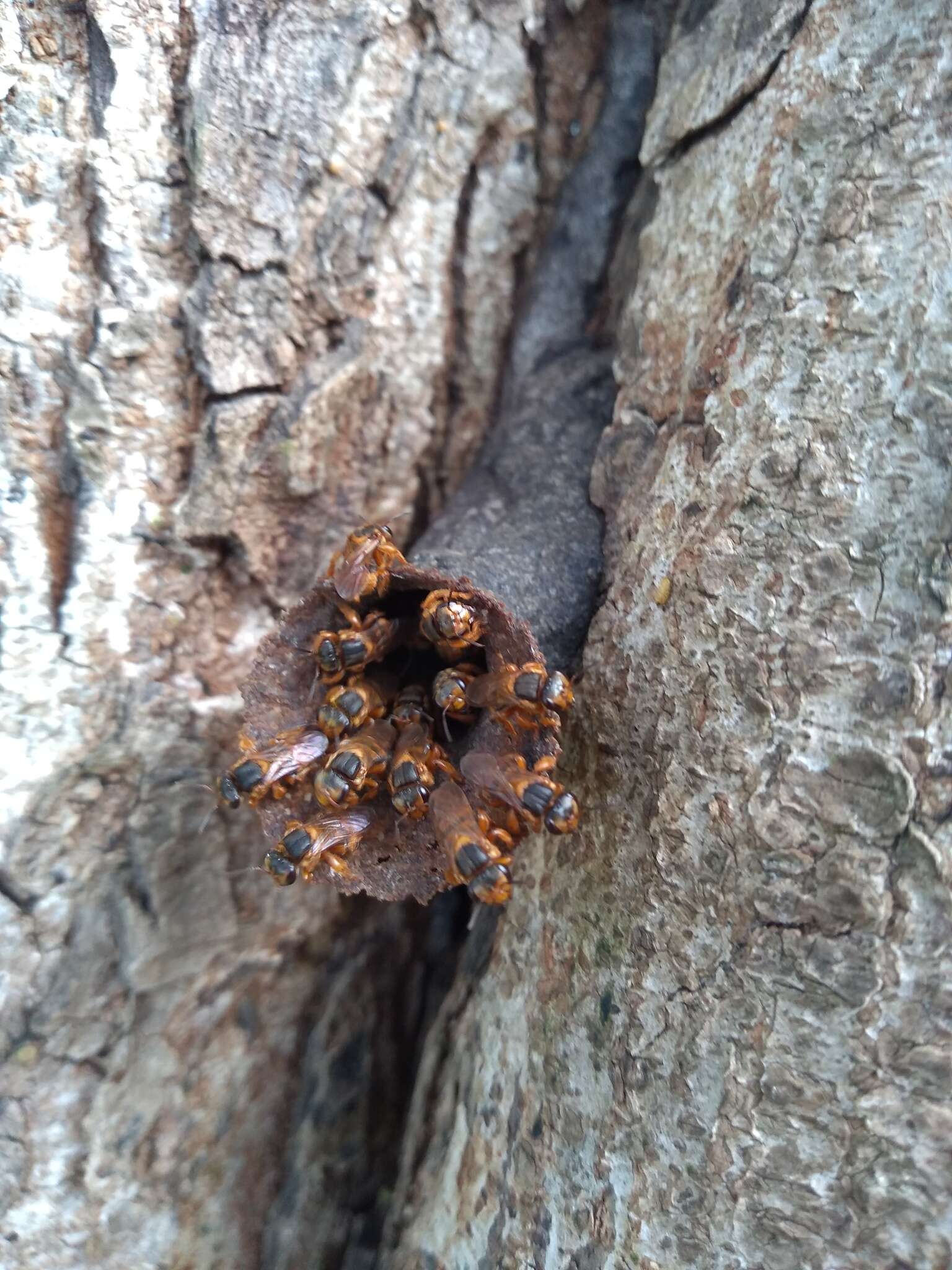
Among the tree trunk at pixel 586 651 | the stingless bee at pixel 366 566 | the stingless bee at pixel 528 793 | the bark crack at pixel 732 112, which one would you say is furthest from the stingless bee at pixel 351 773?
the bark crack at pixel 732 112

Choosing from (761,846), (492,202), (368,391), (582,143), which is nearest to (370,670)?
(368,391)

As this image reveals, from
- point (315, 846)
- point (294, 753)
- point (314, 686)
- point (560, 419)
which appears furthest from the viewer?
point (560, 419)

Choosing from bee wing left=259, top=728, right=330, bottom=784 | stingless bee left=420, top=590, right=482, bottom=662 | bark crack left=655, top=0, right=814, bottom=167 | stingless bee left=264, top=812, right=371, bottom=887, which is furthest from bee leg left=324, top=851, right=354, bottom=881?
bark crack left=655, top=0, right=814, bottom=167

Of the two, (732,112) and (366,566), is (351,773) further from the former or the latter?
(732,112)

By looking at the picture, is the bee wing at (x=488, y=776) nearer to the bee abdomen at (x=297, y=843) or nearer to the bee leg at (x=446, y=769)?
the bee leg at (x=446, y=769)

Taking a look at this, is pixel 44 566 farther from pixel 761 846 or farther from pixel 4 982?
pixel 761 846

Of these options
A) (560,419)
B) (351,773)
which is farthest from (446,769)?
(560,419)

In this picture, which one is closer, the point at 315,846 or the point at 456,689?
the point at 315,846
